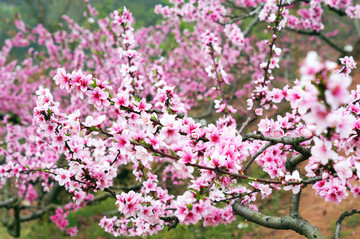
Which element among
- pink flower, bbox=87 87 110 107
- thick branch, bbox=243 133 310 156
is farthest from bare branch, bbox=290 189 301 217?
pink flower, bbox=87 87 110 107

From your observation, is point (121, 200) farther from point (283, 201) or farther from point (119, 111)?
point (283, 201)

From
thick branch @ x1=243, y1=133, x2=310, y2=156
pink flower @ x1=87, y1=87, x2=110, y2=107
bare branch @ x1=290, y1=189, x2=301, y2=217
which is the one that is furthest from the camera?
bare branch @ x1=290, y1=189, x2=301, y2=217

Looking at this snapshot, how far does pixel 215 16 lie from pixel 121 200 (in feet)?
13.5

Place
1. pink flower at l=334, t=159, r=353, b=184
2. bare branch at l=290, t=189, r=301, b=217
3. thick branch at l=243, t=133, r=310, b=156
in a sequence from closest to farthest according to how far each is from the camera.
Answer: pink flower at l=334, t=159, r=353, b=184 < thick branch at l=243, t=133, r=310, b=156 < bare branch at l=290, t=189, r=301, b=217

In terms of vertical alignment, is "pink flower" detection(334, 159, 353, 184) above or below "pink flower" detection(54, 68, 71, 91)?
below

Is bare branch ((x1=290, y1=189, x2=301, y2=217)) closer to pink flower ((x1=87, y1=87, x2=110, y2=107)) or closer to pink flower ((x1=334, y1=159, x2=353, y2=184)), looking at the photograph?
pink flower ((x1=334, y1=159, x2=353, y2=184))

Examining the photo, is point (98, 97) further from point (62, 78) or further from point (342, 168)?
point (342, 168)

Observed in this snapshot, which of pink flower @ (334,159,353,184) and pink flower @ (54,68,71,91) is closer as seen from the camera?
pink flower @ (334,159,353,184)

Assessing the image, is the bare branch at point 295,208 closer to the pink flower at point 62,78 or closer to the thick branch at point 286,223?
the thick branch at point 286,223

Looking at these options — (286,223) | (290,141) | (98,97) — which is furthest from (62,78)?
(286,223)

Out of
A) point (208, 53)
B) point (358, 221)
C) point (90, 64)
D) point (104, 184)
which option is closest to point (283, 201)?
point (358, 221)

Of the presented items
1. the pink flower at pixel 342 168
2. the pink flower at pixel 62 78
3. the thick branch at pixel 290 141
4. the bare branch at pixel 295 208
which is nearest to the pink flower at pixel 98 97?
the pink flower at pixel 62 78

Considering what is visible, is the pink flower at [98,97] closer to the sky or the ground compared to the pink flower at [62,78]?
closer to the ground

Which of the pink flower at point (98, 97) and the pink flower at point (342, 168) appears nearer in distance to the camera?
the pink flower at point (342, 168)
